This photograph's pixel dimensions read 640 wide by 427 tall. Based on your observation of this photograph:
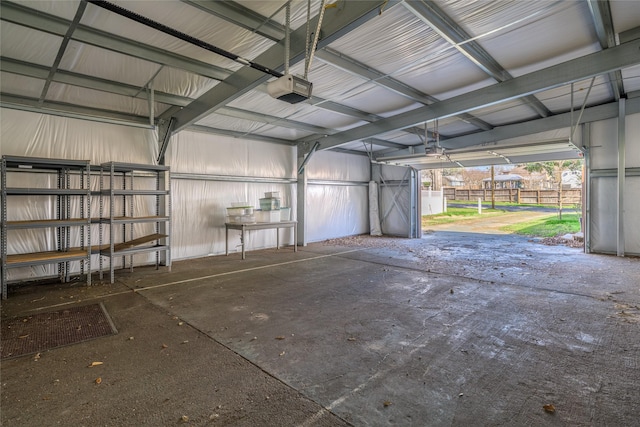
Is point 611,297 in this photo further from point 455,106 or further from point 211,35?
point 211,35

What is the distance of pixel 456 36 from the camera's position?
12.0ft

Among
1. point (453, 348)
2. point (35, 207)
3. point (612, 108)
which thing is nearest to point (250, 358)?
point (453, 348)

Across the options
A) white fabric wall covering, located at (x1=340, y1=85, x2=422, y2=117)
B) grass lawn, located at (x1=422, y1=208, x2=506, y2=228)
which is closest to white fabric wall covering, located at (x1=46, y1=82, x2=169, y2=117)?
white fabric wall covering, located at (x1=340, y1=85, x2=422, y2=117)

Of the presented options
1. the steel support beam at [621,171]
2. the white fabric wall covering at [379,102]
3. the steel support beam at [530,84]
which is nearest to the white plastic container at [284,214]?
the steel support beam at [530,84]

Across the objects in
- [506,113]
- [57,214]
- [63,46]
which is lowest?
[57,214]

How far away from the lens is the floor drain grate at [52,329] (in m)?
2.85

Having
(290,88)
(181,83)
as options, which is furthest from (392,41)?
(181,83)

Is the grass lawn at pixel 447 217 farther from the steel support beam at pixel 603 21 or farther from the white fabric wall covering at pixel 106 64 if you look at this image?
the white fabric wall covering at pixel 106 64

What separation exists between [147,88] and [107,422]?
4709 mm

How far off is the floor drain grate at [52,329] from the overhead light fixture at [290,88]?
296cm

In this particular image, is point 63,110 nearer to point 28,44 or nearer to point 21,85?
point 21,85

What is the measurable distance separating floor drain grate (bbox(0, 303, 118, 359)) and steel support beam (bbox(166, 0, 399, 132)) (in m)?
3.27

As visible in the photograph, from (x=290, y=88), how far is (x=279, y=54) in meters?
0.81

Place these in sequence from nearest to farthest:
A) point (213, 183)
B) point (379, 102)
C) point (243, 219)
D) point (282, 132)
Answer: point (379, 102), point (243, 219), point (213, 183), point (282, 132)
